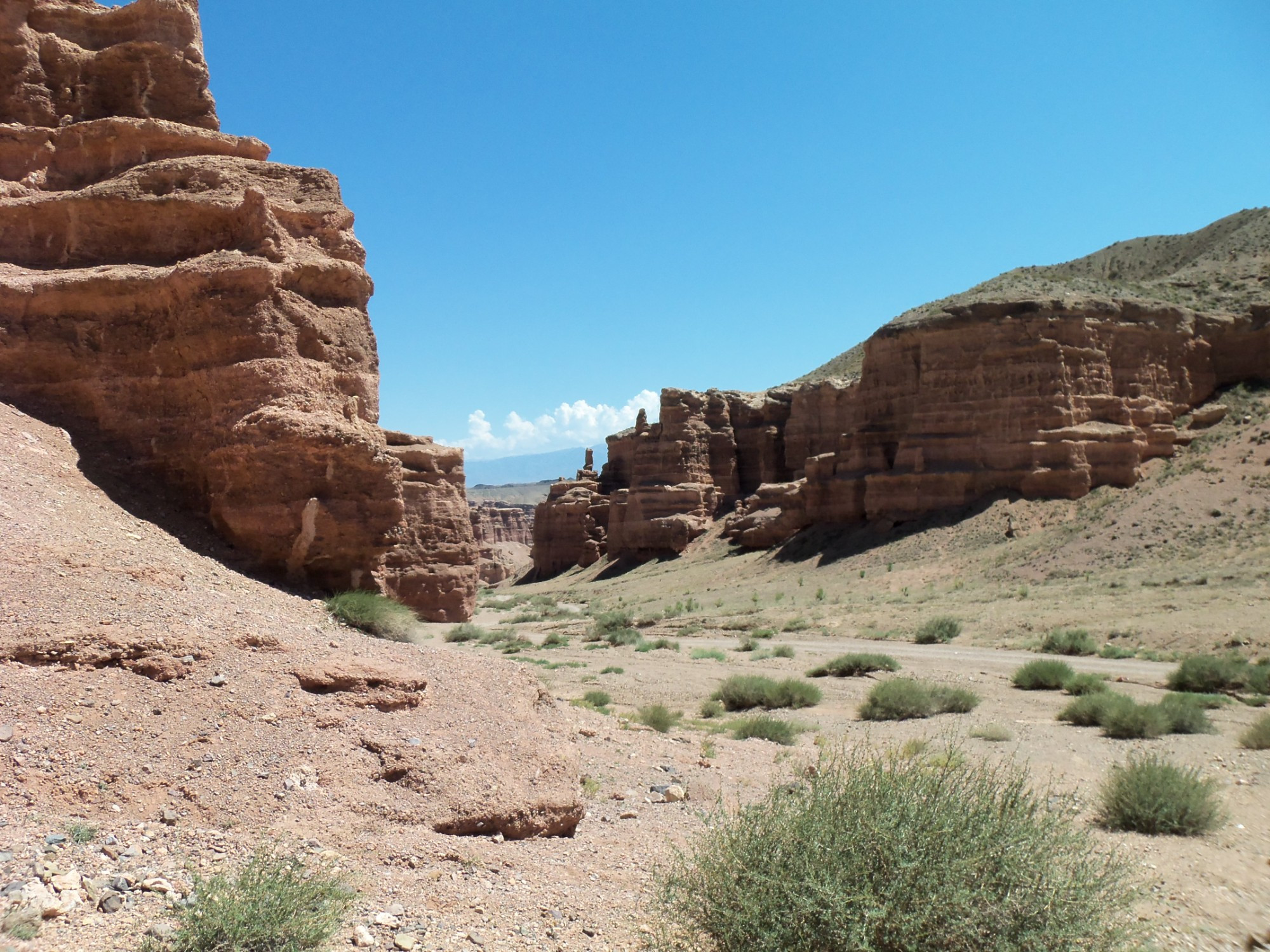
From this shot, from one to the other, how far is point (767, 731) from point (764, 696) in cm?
345

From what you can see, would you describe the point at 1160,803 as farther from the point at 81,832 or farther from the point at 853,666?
the point at 853,666

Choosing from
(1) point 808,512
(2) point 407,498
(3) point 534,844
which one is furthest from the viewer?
(1) point 808,512

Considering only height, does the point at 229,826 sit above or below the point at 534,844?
above

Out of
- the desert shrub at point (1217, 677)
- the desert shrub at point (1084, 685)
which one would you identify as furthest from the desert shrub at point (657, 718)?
the desert shrub at point (1217, 677)

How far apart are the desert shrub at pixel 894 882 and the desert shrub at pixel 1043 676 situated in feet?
40.9

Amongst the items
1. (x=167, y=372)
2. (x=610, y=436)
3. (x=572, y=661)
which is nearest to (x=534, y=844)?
(x=167, y=372)

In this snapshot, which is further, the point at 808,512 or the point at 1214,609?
the point at 808,512

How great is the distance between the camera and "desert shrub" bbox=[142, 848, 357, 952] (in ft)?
11.7

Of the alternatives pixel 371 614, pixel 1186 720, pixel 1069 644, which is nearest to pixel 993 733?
pixel 1186 720

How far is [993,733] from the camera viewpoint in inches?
462

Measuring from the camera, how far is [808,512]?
4572 centimetres

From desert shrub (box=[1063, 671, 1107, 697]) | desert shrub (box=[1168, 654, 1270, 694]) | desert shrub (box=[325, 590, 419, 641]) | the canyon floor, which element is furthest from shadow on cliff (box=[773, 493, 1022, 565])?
desert shrub (box=[325, 590, 419, 641])

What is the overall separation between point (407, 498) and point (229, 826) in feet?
33.6

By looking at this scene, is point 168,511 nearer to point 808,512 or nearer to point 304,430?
point 304,430
